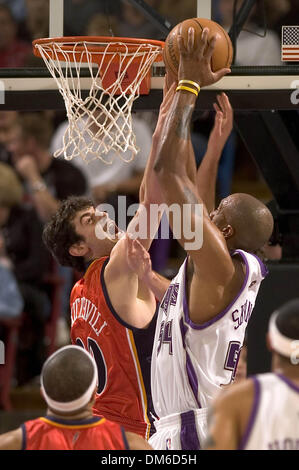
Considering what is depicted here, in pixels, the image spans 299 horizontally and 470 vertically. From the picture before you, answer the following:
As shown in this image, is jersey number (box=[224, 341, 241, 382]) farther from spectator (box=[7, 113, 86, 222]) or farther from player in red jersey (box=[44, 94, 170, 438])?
spectator (box=[7, 113, 86, 222])

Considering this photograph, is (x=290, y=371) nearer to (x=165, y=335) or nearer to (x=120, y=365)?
(x=165, y=335)

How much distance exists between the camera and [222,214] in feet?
16.1

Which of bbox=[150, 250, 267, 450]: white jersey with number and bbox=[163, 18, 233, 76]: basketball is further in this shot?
bbox=[163, 18, 233, 76]: basketball

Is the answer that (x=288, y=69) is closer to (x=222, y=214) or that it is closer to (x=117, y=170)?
(x=222, y=214)

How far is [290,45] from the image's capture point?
19.5 feet

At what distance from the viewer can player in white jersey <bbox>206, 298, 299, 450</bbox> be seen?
3.24 m

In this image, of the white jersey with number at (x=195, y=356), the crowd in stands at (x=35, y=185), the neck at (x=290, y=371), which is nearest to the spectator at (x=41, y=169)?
the crowd in stands at (x=35, y=185)

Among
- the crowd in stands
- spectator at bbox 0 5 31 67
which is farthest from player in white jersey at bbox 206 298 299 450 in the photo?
spectator at bbox 0 5 31 67

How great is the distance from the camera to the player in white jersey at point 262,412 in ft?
10.6

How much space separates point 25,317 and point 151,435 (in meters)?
3.66

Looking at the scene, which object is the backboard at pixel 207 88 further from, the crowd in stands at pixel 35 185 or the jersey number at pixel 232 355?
the jersey number at pixel 232 355

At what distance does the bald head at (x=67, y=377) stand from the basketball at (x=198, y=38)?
5.85 feet

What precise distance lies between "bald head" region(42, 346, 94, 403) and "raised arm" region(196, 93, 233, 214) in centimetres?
227

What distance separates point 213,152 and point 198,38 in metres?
1.33
